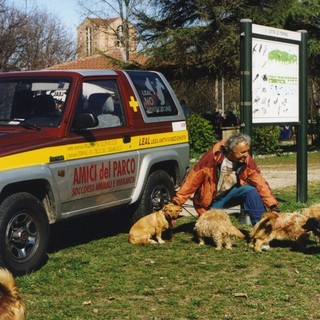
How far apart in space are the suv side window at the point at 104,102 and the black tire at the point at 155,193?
949mm

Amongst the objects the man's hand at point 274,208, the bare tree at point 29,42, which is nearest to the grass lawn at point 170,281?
the man's hand at point 274,208

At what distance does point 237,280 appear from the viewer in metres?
6.66

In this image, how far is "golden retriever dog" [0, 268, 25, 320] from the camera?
3.65m

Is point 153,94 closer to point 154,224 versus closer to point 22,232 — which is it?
point 154,224

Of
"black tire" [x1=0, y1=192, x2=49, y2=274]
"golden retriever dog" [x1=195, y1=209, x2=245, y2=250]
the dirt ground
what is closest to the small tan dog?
"golden retriever dog" [x1=195, y1=209, x2=245, y2=250]

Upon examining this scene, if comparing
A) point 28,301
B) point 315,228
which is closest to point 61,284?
point 28,301

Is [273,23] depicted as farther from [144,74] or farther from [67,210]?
[67,210]

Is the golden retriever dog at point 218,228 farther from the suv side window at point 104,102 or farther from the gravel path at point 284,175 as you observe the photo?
the gravel path at point 284,175

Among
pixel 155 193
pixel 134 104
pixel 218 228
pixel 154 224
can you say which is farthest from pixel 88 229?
pixel 218 228

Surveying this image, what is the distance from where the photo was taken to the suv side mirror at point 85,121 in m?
7.45

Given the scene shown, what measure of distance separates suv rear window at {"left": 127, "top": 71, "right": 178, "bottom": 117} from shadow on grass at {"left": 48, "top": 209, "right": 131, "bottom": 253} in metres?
1.31

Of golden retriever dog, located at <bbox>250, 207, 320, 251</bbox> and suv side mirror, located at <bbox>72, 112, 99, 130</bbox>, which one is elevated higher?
suv side mirror, located at <bbox>72, 112, 99, 130</bbox>

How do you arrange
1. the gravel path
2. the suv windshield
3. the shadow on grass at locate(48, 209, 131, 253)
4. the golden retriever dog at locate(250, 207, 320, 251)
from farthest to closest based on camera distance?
the gravel path < the shadow on grass at locate(48, 209, 131, 253) < the golden retriever dog at locate(250, 207, 320, 251) < the suv windshield

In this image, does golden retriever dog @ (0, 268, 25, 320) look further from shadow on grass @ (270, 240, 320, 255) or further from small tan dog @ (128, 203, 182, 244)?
shadow on grass @ (270, 240, 320, 255)
